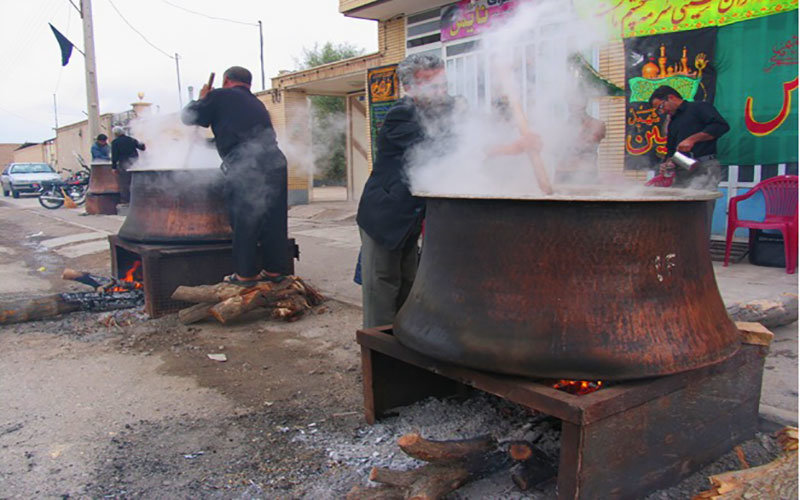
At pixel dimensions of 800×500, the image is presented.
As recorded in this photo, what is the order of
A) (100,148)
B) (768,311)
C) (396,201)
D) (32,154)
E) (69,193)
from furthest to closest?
(32,154)
(69,193)
(100,148)
(768,311)
(396,201)

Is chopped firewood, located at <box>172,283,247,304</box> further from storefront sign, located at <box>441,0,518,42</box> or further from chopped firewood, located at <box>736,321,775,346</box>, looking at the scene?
storefront sign, located at <box>441,0,518,42</box>

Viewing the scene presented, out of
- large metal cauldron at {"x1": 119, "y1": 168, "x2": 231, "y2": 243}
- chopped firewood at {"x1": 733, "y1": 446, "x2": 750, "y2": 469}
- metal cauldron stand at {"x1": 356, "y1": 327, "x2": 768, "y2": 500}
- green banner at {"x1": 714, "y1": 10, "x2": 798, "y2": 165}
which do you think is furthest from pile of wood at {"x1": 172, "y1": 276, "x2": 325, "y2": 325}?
green banner at {"x1": 714, "y1": 10, "x2": 798, "y2": 165}

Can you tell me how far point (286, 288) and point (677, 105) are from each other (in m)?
4.10

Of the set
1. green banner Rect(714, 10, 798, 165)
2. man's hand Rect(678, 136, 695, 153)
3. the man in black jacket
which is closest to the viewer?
the man in black jacket

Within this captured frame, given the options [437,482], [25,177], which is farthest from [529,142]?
[25,177]

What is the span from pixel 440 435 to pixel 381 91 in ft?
35.9

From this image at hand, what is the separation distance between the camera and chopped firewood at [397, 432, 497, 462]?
7.20ft

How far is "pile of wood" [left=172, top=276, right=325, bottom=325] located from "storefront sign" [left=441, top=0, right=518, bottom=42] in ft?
19.0

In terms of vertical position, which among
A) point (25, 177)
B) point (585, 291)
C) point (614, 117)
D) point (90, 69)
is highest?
point (90, 69)

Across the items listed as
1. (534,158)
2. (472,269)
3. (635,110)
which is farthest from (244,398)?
(635,110)

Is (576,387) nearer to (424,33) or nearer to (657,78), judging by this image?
(657,78)

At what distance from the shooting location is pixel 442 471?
2.25 m

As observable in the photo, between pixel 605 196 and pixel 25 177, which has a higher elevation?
pixel 25 177

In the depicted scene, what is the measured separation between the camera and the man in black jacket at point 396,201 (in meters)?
3.23
